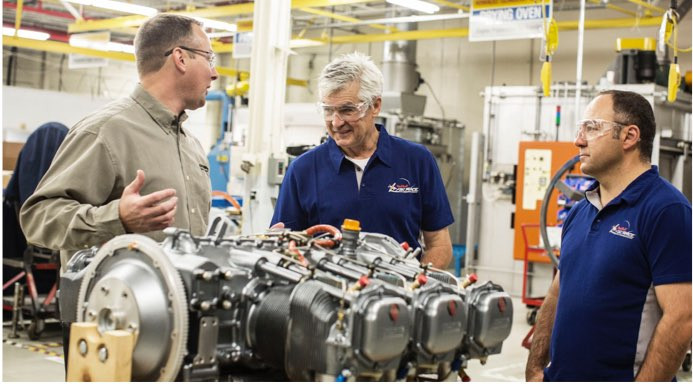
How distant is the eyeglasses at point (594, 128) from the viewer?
269cm

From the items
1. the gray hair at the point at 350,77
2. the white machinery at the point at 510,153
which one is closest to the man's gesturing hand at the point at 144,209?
the gray hair at the point at 350,77

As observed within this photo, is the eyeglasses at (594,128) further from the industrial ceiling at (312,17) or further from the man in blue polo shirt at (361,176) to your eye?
the industrial ceiling at (312,17)

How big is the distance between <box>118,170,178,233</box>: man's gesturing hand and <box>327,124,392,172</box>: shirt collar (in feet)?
2.96

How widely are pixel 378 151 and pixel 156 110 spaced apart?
0.77 metres

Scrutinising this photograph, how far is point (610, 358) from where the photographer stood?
8.27 feet

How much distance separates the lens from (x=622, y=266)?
8.19 feet

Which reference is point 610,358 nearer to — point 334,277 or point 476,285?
point 476,285

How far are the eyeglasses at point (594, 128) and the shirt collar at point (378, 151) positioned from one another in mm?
610

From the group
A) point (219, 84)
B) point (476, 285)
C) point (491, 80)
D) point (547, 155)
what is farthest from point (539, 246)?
point (219, 84)

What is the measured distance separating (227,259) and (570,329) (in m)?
1.17

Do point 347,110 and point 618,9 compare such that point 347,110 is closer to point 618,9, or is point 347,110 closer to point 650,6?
point 650,6

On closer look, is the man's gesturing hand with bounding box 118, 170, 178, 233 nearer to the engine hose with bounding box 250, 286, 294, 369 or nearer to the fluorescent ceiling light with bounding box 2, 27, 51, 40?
the engine hose with bounding box 250, 286, 294, 369

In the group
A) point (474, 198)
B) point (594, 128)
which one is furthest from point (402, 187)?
point (474, 198)

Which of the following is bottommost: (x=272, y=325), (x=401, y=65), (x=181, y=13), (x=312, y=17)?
(x=272, y=325)
